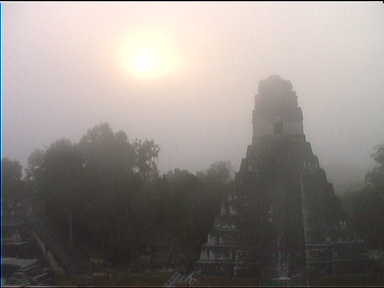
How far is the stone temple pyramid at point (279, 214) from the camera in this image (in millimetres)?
7355

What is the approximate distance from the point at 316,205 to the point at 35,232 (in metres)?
5.12

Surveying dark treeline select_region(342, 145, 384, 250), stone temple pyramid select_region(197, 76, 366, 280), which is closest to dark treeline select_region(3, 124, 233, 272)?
stone temple pyramid select_region(197, 76, 366, 280)

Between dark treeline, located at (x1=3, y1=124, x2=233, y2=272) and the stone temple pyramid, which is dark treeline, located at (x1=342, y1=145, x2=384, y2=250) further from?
dark treeline, located at (x1=3, y1=124, x2=233, y2=272)

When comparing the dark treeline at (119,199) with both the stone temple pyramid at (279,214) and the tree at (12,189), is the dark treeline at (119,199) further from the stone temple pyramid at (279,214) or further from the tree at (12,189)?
the stone temple pyramid at (279,214)

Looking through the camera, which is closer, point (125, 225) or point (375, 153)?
point (375, 153)

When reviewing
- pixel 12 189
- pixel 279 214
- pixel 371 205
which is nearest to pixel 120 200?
pixel 12 189

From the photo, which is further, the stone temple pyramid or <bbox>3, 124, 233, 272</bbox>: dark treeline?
<bbox>3, 124, 233, 272</bbox>: dark treeline

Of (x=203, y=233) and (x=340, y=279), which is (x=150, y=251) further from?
(x=340, y=279)

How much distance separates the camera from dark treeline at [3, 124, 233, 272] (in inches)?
325

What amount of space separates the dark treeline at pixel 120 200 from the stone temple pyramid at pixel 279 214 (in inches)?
19.9

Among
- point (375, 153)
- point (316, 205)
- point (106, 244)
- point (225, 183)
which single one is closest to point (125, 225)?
point (106, 244)

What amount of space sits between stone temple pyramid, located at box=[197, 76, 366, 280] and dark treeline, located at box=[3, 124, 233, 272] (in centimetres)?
51

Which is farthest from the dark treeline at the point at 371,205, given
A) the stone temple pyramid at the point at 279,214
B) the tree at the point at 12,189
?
the tree at the point at 12,189

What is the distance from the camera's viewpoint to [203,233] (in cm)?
867
